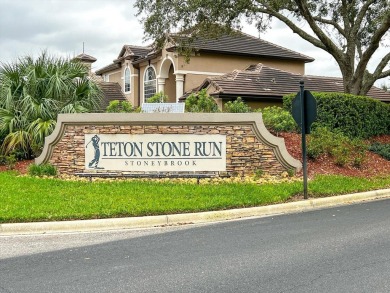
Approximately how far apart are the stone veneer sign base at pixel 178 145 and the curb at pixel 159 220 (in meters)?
2.78

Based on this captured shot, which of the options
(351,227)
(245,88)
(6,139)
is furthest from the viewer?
(245,88)

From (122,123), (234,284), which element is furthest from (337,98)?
(234,284)

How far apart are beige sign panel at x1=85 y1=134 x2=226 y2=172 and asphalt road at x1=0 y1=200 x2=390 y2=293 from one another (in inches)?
160

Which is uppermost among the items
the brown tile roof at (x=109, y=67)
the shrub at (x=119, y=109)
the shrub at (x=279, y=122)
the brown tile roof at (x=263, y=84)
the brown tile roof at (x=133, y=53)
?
the brown tile roof at (x=133, y=53)

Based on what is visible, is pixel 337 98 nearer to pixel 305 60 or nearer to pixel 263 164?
pixel 263 164

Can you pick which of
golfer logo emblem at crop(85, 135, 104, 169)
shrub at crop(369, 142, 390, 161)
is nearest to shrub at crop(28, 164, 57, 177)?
golfer logo emblem at crop(85, 135, 104, 169)

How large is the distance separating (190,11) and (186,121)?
7.19 metres

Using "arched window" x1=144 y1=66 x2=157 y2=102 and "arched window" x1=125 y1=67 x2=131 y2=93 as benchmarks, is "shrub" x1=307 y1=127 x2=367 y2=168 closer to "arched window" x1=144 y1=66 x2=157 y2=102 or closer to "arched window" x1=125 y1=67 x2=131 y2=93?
"arched window" x1=144 y1=66 x2=157 y2=102

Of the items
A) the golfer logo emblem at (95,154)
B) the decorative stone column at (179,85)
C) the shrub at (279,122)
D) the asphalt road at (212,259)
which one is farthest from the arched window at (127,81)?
the asphalt road at (212,259)

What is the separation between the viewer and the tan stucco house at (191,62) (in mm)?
28859

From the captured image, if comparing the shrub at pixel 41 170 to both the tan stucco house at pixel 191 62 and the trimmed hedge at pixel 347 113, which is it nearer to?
the trimmed hedge at pixel 347 113

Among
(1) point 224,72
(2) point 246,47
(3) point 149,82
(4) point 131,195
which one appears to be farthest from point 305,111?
(3) point 149,82

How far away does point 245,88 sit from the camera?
78.0ft

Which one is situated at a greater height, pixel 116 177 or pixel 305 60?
pixel 305 60
